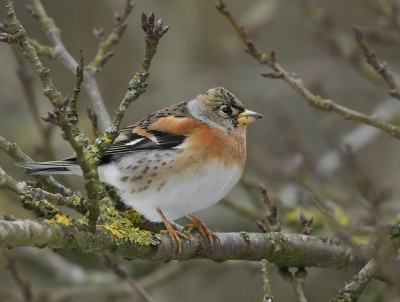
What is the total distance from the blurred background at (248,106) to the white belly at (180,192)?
0.79m

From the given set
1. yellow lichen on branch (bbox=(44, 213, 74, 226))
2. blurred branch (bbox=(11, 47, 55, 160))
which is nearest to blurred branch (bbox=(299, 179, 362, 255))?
yellow lichen on branch (bbox=(44, 213, 74, 226))

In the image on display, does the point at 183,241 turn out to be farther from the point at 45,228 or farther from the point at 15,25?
the point at 15,25

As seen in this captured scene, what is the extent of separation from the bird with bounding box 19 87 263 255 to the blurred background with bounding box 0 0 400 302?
2.50ft

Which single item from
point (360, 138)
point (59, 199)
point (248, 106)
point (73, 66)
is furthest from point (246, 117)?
point (248, 106)

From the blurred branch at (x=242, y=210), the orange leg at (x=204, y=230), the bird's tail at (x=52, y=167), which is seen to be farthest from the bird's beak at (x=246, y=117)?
the bird's tail at (x=52, y=167)

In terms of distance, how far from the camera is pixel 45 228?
191cm

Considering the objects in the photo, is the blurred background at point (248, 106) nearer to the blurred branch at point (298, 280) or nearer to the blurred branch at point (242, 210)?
the blurred branch at point (242, 210)

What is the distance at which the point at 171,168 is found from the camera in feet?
10.5

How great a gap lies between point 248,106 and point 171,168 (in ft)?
15.5

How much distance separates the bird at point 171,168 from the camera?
317 cm

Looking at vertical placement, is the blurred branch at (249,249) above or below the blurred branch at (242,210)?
below

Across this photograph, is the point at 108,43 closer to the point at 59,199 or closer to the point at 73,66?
the point at 73,66

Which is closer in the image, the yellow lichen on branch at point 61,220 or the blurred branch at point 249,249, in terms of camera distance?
the yellow lichen on branch at point 61,220

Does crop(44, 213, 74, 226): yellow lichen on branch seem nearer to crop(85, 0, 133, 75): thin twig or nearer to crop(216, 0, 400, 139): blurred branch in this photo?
crop(216, 0, 400, 139): blurred branch
